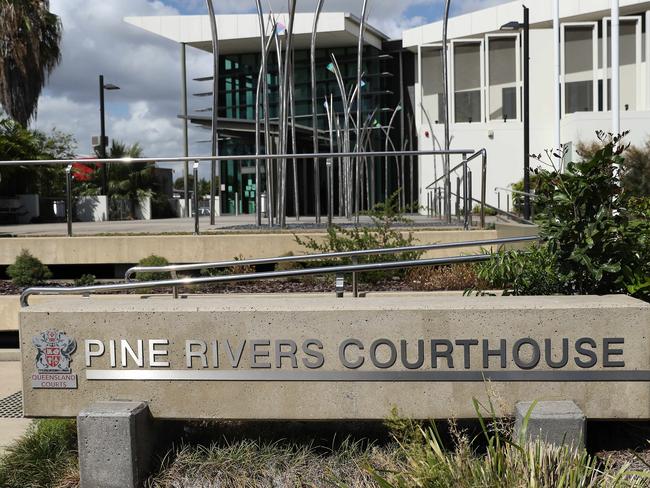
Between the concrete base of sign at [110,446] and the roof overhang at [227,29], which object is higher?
the roof overhang at [227,29]

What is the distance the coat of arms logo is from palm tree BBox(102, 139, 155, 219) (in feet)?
24.9

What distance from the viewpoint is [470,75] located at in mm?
38406

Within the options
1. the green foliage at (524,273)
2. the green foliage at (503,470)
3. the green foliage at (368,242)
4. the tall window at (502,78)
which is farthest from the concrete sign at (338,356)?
the tall window at (502,78)

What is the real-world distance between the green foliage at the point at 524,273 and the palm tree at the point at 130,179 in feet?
23.2

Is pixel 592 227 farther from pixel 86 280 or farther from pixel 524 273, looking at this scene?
pixel 86 280

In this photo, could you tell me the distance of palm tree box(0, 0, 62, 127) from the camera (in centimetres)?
2783

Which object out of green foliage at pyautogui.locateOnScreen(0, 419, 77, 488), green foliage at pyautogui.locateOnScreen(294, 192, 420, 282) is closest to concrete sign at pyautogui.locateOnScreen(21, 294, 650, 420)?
green foliage at pyautogui.locateOnScreen(0, 419, 77, 488)

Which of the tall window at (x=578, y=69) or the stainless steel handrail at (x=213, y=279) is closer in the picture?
the stainless steel handrail at (x=213, y=279)

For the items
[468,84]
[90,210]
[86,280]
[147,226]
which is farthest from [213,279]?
[468,84]

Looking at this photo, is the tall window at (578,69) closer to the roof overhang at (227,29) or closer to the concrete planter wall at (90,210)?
the roof overhang at (227,29)

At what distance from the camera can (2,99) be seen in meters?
28.4

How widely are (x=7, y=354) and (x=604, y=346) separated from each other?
7.08 meters

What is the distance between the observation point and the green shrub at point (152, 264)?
9.12 metres

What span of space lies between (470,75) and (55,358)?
36001 mm
